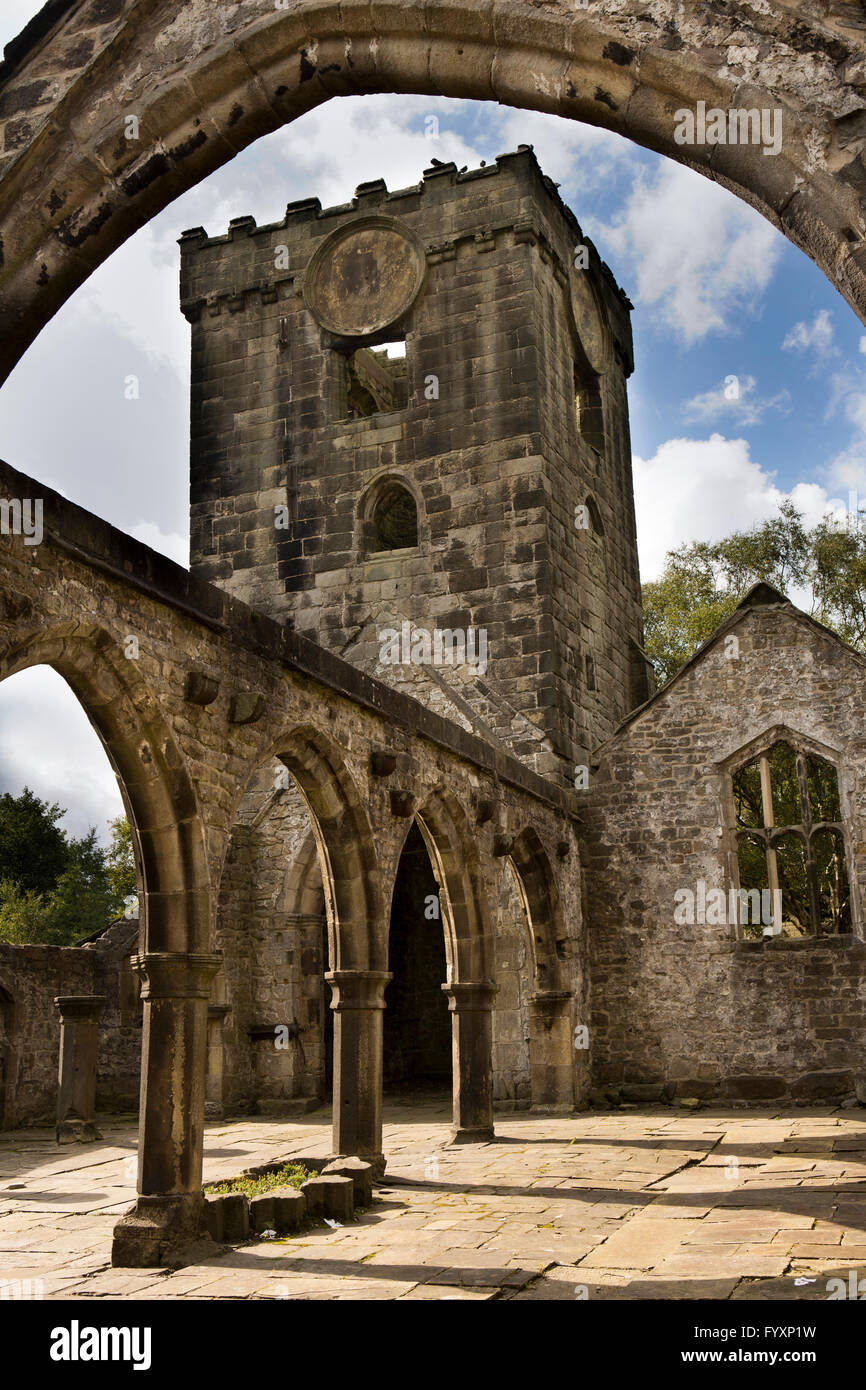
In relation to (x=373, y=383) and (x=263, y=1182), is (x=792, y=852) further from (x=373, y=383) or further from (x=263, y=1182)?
(x=263, y=1182)

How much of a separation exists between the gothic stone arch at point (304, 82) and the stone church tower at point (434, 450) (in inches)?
432

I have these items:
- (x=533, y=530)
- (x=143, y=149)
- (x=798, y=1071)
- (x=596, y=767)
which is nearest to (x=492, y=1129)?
(x=798, y=1071)

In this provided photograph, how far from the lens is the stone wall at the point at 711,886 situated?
13.0 metres

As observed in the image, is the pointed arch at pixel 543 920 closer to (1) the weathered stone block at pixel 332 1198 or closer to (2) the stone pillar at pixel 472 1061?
(2) the stone pillar at pixel 472 1061

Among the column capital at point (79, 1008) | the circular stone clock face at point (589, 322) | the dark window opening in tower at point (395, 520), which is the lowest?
the column capital at point (79, 1008)

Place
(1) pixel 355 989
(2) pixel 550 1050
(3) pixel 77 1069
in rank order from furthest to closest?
(2) pixel 550 1050 < (3) pixel 77 1069 < (1) pixel 355 989

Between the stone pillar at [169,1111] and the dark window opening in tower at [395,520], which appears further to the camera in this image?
the dark window opening in tower at [395,520]

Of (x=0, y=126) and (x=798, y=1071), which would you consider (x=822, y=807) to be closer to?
(x=798, y=1071)

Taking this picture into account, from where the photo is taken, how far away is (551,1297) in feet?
16.5

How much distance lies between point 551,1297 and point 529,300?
42.6 ft

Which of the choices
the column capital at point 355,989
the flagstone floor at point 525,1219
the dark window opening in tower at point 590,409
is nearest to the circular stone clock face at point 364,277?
the dark window opening in tower at point 590,409

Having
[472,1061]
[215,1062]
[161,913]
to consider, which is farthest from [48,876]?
[161,913]

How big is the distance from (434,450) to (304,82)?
41.8ft

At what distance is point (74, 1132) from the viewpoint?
11.2m
